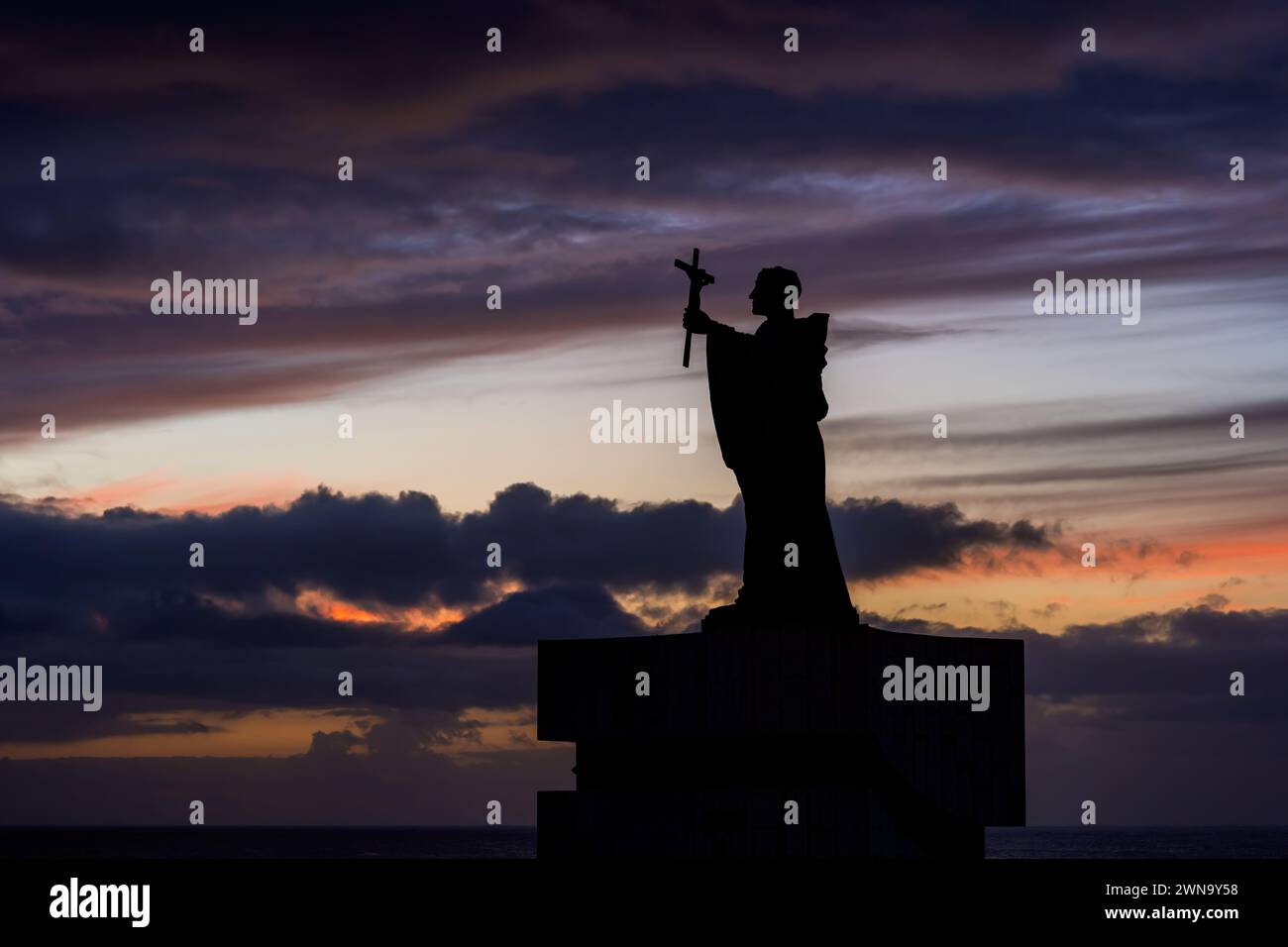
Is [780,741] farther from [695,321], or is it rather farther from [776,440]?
[695,321]

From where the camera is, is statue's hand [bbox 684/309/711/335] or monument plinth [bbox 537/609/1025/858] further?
statue's hand [bbox 684/309/711/335]

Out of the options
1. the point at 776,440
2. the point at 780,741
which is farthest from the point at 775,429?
the point at 780,741

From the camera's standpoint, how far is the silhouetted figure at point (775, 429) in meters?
32.8

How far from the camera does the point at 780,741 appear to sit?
1241 inches

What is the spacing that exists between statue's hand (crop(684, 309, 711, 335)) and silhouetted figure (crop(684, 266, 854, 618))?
2cm

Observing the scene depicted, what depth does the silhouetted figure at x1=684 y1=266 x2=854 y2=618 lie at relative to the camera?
32.8 m

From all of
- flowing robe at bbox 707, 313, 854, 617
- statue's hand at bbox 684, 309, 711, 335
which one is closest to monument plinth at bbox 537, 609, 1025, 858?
flowing robe at bbox 707, 313, 854, 617

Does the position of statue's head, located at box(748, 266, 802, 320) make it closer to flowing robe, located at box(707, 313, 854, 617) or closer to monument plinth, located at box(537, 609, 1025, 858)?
flowing robe, located at box(707, 313, 854, 617)
